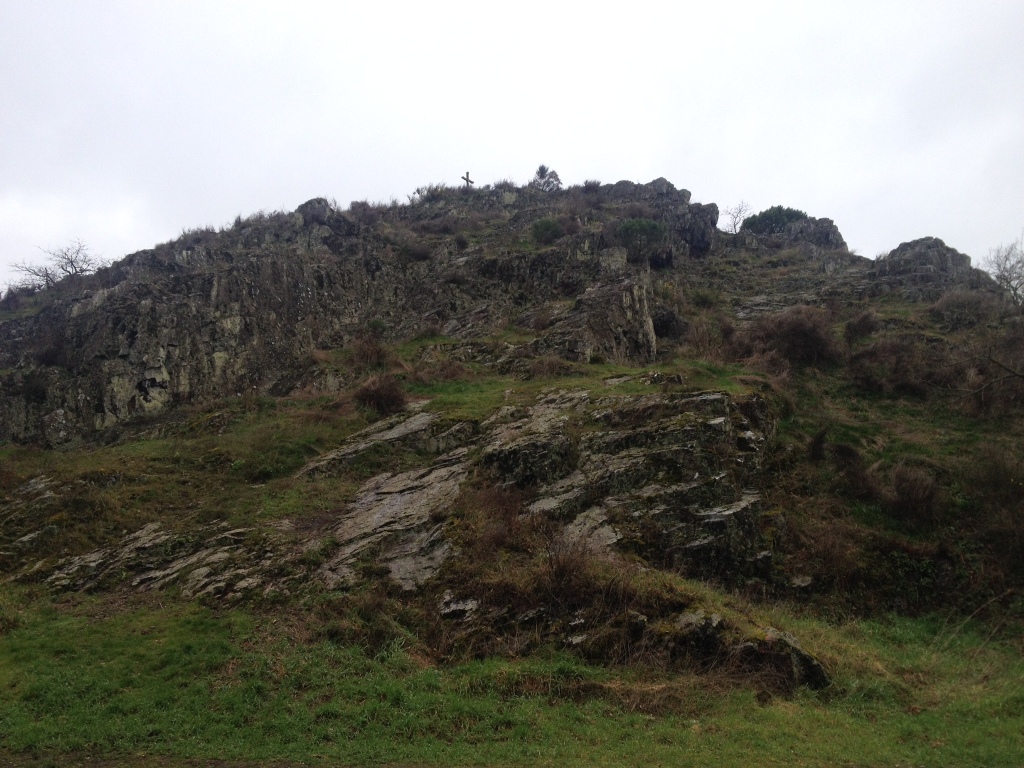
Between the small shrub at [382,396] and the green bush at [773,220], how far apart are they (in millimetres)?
45899

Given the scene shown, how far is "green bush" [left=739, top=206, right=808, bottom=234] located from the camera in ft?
191

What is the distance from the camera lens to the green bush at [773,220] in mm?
58156

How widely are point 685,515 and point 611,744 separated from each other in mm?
6841

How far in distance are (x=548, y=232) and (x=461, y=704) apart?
35662 mm

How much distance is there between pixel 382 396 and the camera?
2425cm

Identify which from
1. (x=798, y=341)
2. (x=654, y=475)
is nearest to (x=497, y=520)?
(x=654, y=475)

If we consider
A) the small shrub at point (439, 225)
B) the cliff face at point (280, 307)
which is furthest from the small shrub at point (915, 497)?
the small shrub at point (439, 225)

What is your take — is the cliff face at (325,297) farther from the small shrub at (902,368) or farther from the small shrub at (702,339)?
the small shrub at (902,368)

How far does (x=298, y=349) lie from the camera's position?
3491 centimetres

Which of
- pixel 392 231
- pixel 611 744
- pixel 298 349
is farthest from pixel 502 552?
pixel 392 231

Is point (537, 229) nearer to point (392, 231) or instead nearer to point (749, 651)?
point (392, 231)

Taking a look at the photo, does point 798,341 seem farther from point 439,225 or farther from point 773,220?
point 773,220

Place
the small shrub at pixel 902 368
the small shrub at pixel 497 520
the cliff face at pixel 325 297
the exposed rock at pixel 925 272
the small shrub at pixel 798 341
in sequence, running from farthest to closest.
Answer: the exposed rock at pixel 925 272 < the cliff face at pixel 325 297 < the small shrub at pixel 798 341 < the small shrub at pixel 902 368 < the small shrub at pixel 497 520

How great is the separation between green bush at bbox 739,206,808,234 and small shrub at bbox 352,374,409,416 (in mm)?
45899
